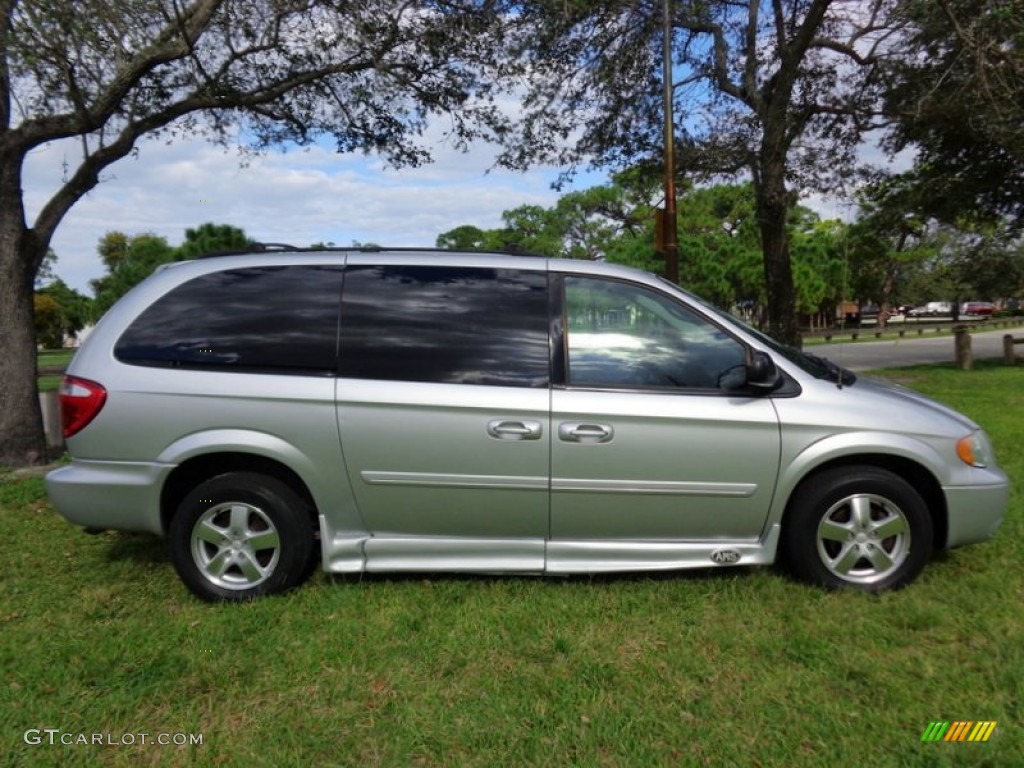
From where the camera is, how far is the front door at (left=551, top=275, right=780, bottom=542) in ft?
11.7

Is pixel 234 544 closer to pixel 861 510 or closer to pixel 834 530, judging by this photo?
pixel 834 530

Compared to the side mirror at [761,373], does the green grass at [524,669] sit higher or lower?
lower

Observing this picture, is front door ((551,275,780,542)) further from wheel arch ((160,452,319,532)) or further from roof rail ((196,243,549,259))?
wheel arch ((160,452,319,532))

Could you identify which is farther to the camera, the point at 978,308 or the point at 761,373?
the point at 978,308

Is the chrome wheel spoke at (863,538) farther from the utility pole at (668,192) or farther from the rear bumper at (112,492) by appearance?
the utility pole at (668,192)

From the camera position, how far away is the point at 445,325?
12.3 feet

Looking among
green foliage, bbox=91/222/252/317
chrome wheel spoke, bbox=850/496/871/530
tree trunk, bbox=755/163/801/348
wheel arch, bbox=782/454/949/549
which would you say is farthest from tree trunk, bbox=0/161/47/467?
tree trunk, bbox=755/163/801/348

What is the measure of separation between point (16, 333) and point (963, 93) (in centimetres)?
1143

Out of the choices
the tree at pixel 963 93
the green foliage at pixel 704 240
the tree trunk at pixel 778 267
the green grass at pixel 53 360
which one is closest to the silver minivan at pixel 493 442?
the tree at pixel 963 93

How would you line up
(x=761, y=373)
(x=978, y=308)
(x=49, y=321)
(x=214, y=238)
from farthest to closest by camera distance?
(x=978, y=308)
(x=49, y=321)
(x=214, y=238)
(x=761, y=373)

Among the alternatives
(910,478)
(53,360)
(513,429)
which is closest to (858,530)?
(910,478)

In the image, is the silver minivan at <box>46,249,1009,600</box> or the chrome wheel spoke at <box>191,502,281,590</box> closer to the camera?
the silver minivan at <box>46,249,1009,600</box>

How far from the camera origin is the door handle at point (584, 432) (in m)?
3.56
